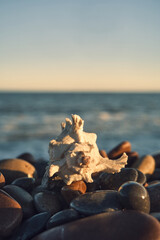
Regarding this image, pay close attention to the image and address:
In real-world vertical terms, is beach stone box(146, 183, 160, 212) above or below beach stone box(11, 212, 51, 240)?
above

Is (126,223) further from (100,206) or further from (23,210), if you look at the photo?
(23,210)

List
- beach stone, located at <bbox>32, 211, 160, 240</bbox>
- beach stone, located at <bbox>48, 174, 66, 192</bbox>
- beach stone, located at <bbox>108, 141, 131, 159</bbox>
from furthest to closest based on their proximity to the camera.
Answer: beach stone, located at <bbox>108, 141, 131, 159</bbox>, beach stone, located at <bbox>48, 174, 66, 192</bbox>, beach stone, located at <bbox>32, 211, 160, 240</bbox>

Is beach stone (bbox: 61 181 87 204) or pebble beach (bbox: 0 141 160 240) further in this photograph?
beach stone (bbox: 61 181 87 204)

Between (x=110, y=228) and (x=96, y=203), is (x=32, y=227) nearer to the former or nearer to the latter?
(x=96, y=203)

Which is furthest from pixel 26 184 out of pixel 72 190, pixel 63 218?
pixel 63 218

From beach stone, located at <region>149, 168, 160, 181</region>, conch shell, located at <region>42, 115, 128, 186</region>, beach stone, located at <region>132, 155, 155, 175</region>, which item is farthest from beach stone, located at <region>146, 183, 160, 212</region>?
beach stone, located at <region>132, 155, 155, 175</region>

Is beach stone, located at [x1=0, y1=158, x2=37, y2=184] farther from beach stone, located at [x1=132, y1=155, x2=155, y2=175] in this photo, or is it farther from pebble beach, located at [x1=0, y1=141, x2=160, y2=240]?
beach stone, located at [x1=132, y1=155, x2=155, y2=175]

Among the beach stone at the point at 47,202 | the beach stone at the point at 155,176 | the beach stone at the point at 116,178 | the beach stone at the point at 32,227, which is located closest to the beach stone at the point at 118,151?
the beach stone at the point at 155,176
